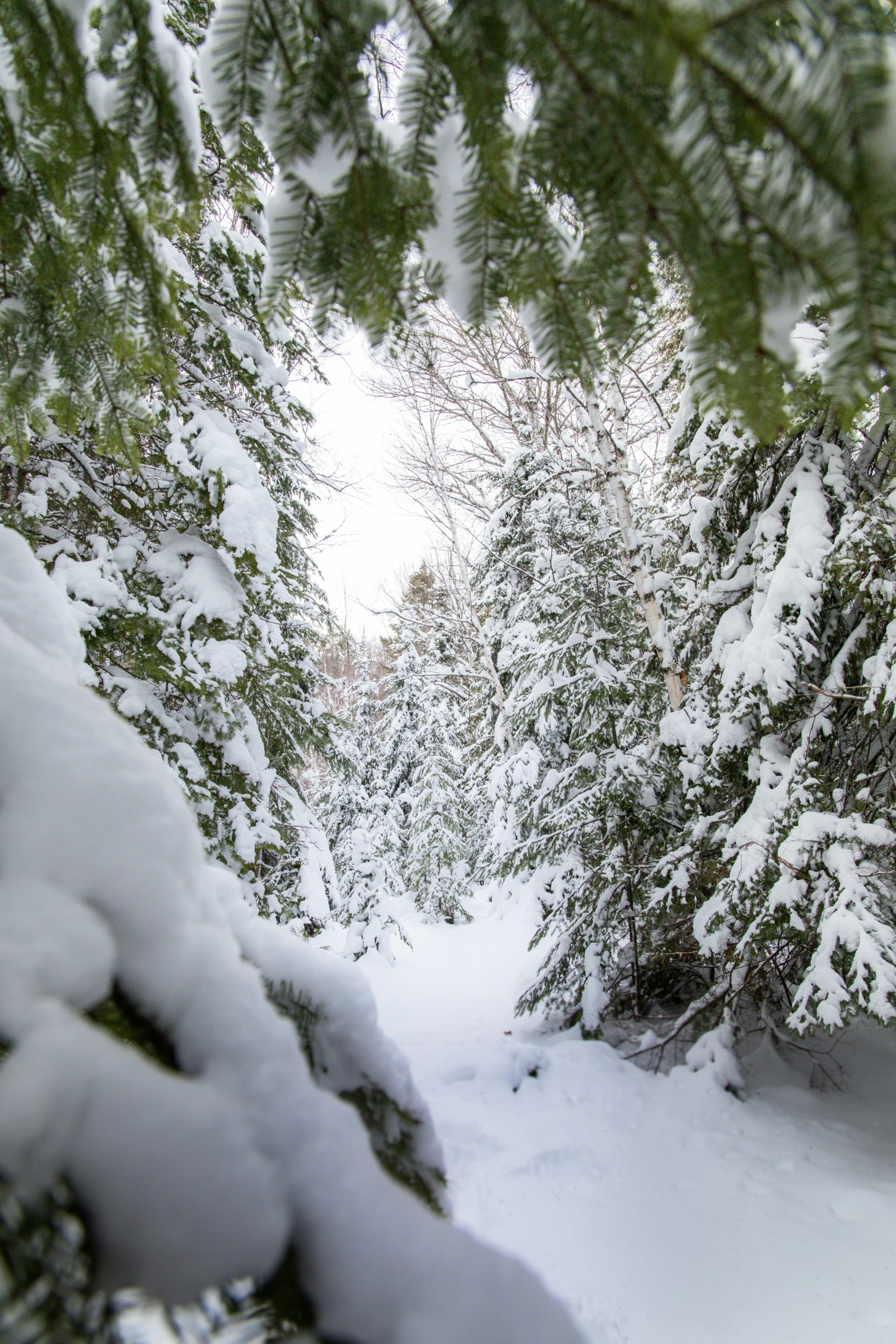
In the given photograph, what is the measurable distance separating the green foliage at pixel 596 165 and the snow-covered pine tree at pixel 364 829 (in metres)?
6.07

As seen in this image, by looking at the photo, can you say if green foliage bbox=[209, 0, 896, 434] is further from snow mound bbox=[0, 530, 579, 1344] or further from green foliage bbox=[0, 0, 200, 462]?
snow mound bbox=[0, 530, 579, 1344]

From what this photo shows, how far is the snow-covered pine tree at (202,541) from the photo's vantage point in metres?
4.12

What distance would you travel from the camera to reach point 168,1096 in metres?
0.54

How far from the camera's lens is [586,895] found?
621cm

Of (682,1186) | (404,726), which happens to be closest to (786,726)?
(682,1186)

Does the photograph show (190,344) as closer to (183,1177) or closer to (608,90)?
(608,90)

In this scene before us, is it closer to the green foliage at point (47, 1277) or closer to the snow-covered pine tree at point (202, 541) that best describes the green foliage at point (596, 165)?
the green foliage at point (47, 1277)

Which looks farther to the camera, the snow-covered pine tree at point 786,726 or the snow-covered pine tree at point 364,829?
the snow-covered pine tree at point 364,829

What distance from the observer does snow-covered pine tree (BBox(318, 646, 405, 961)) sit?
36.8ft

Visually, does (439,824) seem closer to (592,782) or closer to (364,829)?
(364,829)

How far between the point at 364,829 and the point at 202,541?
1239 cm

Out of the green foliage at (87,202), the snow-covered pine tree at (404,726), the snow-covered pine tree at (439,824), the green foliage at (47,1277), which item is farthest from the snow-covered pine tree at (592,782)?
the snow-covered pine tree at (404,726)

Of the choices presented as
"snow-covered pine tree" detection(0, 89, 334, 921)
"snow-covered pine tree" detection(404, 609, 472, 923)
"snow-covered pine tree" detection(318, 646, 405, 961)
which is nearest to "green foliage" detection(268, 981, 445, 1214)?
"snow-covered pine tree" detection(0, 89, 334, 921)

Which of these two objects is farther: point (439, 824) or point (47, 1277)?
point (439, 824)
